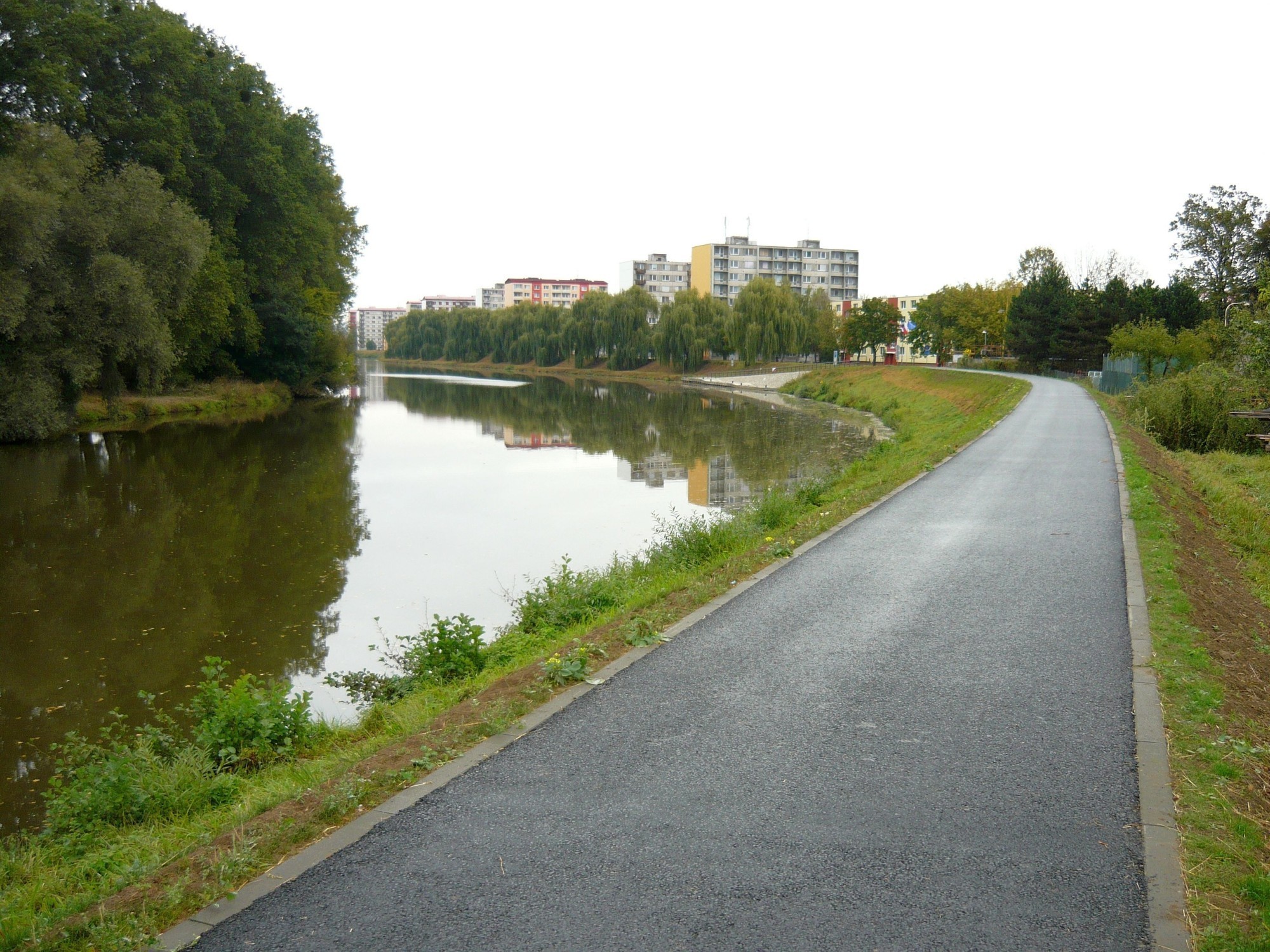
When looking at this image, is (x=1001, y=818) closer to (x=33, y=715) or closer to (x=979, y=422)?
(x=33, y=715)

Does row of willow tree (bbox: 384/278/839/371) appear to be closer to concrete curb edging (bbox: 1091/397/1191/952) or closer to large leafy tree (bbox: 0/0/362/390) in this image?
large leafy tree (bbox: 0/0/362/390)

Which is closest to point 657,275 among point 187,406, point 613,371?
point 613,371

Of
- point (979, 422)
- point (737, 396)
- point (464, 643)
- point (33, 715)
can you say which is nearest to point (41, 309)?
point (33, 715)

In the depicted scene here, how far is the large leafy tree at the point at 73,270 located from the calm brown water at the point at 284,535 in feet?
7.63

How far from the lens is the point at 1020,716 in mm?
6262

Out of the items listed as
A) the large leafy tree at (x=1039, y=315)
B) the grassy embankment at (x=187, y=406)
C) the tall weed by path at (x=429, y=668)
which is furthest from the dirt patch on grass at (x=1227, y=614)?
the large leafy tree at (x=1039, y=315)

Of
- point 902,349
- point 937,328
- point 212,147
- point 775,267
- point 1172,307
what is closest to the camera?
point 212,147

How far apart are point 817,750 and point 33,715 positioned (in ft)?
26.0

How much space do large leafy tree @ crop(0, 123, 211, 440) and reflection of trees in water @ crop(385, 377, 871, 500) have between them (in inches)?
625

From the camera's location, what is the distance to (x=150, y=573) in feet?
49.0

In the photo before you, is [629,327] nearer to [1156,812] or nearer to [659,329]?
[659,329]

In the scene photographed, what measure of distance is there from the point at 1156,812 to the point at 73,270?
3373 centimetres

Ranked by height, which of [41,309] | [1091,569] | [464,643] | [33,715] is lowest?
[33,715]

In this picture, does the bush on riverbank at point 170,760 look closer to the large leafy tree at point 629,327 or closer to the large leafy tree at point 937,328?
the large leafy tree at point 937,328
